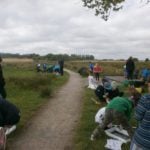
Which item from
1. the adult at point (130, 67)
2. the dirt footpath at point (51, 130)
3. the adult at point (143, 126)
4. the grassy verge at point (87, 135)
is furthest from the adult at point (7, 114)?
the adult at point (130, 67)

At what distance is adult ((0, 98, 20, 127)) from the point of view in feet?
33.6

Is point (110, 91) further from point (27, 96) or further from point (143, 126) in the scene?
point (143, 126)

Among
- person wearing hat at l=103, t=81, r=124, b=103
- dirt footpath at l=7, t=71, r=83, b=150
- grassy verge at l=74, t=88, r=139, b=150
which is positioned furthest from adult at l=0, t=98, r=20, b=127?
person wearing hat at l=103, t=81, r=124, b=103

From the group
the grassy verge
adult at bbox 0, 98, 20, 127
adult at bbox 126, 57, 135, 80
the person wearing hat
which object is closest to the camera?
the grassy verge

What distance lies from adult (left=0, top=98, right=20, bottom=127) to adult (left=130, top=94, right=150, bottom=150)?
4360 millimetres

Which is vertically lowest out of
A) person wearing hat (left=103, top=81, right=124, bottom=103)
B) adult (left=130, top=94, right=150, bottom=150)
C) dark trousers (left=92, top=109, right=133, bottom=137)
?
person wearing hat (left=103, top=81, right=124, bottom=103)

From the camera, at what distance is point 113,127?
11.0 meters

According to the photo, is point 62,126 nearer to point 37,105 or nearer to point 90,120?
point 90,120

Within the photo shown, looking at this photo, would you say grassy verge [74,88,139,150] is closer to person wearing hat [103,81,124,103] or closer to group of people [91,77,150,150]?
group of people [91,77,150,150]

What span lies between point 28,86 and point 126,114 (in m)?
15.0

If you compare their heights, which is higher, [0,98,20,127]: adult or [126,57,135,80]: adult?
[0,98,20,127]: adult

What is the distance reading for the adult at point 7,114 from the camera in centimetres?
1025

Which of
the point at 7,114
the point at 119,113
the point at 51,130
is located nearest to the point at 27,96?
the point at 51,130

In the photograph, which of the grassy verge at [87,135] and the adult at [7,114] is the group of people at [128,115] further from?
the adult at [7,114]
